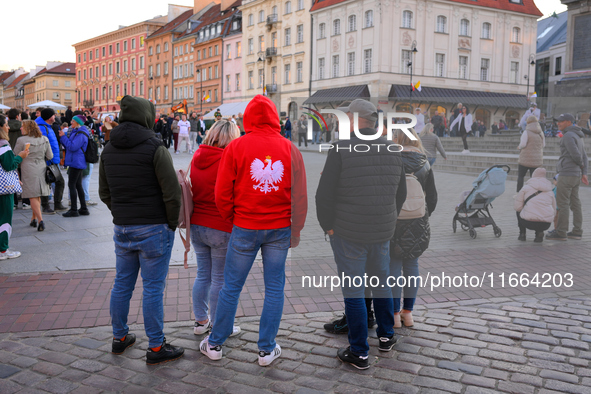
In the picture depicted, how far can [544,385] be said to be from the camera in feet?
12.0

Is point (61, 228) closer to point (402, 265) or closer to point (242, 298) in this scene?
point (242, 298)

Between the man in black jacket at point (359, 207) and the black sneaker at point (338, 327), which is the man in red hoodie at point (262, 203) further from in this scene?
the black sneaker at point (338, 327)

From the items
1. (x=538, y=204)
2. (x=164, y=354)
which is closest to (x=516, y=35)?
(x=538, y=204)

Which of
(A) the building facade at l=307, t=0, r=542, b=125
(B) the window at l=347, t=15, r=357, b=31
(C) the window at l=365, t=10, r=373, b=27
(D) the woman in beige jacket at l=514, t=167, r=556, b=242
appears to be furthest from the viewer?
(B) the window at l=347, t=15, r=357, b=31

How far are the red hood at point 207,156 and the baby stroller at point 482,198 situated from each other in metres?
5.37

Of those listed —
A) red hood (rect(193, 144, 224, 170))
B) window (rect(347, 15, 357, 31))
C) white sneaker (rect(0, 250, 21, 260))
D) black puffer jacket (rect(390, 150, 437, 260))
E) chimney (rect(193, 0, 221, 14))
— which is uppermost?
chimney (rect(193, 0, 221, 14))

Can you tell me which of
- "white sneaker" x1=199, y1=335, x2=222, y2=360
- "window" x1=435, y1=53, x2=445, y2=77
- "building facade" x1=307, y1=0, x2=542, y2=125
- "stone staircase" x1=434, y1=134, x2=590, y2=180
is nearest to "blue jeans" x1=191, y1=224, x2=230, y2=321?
"white sneaker" x1=199, y1=335, x2=222, y2=360

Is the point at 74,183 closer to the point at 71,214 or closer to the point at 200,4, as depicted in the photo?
the point at 71,214

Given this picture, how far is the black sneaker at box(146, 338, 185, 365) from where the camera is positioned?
3.94 meters

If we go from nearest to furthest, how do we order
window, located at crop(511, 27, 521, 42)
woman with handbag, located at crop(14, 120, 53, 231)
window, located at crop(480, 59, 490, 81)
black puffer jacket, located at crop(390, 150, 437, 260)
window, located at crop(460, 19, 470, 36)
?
black puffer jacket, located at crop(390, 150, 437, 260)
woman with handbag, located at crop(14, 120, 53, 231)
window, located at crop(460, 19, 470, 36)
window, located at crop(480, 59, 490, 81)
window, located at crop(511, 27, 521, 42)

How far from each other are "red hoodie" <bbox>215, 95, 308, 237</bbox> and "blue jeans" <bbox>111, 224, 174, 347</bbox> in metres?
0.51

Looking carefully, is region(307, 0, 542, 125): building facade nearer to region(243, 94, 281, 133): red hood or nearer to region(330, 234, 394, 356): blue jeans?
region(330, 234, 394, 356): blue jeans

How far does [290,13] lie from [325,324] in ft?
158

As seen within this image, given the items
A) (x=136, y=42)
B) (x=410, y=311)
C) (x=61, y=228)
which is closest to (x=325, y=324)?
(x=410, y=311)
